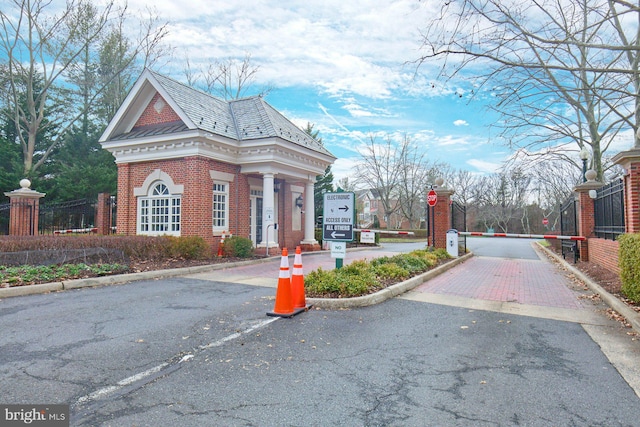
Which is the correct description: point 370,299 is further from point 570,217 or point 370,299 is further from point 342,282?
point 570,217

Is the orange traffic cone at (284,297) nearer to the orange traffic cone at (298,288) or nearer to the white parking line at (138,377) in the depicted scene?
the orange traffic cone at (298,288)

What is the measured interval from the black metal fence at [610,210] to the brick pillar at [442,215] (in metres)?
4.63

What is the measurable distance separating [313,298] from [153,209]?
33.4 feet

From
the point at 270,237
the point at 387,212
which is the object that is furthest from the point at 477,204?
the point at 270,237

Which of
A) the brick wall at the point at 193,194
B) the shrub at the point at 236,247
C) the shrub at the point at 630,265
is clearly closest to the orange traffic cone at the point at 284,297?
the shrub at the point at 630,265

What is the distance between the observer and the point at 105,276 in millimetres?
9477

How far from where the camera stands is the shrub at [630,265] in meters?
6.41

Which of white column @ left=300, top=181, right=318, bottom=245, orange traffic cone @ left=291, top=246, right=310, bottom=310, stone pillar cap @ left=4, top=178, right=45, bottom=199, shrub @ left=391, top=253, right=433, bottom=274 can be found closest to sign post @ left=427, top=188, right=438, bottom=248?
shrub @ left=391, top=253, right=433, bottom=274

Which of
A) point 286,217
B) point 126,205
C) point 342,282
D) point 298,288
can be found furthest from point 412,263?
point 126,205

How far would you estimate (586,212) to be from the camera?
1344 cm

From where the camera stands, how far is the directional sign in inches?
320

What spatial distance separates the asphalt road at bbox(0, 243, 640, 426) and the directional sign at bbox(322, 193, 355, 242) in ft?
6.11

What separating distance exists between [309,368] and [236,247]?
1034cm

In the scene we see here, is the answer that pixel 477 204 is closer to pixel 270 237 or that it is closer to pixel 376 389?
pixel 270 237
